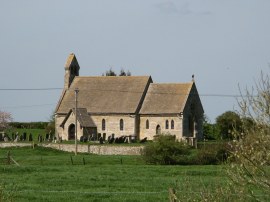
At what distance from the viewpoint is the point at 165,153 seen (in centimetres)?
4891

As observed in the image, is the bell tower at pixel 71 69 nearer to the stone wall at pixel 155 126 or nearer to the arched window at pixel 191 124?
the stone wall at pixel 155 126

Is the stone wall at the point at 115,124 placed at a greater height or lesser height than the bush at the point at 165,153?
greater

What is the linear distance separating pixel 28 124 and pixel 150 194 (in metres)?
105

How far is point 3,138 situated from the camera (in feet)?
267

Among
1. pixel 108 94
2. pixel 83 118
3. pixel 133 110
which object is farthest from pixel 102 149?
pixel 108 94

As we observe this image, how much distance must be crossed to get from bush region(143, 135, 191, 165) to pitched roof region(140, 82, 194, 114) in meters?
32.4

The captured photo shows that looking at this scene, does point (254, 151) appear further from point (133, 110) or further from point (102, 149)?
point (133, 110)

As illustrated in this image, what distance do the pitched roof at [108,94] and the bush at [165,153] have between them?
34.1 meters

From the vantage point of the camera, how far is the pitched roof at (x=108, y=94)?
279ft

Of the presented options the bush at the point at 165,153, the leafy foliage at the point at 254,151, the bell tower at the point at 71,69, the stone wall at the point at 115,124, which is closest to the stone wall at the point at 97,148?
the bush at the point at 165,153

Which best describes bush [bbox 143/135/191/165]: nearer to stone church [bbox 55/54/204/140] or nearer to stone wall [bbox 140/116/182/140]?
stone church [bbox 55/54/204/140]

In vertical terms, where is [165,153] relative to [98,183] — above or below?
above

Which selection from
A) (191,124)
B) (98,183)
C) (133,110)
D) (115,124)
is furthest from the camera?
(191,124)

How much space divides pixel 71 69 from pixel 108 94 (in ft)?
30.5
